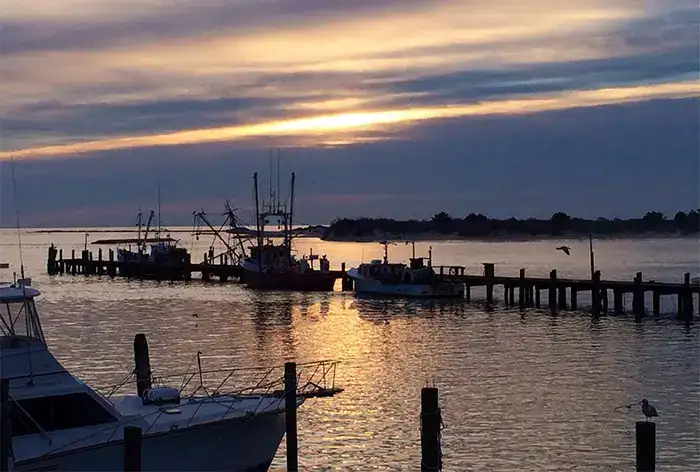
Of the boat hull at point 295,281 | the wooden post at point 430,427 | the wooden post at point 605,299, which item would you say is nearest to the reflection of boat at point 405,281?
the boat hull at point 295,281

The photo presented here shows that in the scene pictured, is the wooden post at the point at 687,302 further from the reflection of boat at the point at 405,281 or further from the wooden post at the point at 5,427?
the wooden post at the point at 5,427

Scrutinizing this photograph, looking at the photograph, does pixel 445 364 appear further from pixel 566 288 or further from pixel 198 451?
pixel 566 288

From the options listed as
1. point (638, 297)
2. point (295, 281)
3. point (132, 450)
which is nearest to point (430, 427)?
point (132, 450)

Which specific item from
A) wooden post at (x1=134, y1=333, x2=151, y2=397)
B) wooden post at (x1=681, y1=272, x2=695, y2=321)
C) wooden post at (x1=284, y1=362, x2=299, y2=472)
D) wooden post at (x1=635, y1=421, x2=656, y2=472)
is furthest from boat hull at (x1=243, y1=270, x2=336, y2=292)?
wooden post at (x1=635, y1=421, x2=656, y2=472)

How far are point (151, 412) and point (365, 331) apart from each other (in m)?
35.2

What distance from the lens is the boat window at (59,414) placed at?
66.8 feet

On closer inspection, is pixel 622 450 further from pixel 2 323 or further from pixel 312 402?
pixel 2 323

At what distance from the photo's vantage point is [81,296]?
8500 centimetres

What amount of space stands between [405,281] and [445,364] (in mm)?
35794

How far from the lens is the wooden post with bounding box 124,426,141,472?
62.4ft

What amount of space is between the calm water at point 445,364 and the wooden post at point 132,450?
7061 millimetres

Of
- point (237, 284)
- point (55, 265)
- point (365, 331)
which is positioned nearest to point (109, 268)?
point (55, 265)

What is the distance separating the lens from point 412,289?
76.9 meters

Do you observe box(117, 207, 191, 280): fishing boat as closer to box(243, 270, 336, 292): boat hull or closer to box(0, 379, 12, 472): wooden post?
box(243, 270, 336, 292): boat hull
